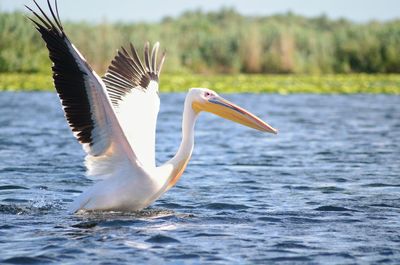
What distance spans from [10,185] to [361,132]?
7365 millimetres

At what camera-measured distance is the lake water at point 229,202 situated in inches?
229

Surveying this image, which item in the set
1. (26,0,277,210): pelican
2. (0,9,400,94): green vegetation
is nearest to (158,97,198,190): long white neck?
(26,0,277,210): pelican

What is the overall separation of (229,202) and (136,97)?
4.32 ft

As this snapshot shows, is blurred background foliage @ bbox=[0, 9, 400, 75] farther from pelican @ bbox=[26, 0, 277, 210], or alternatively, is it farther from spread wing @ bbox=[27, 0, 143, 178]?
spread wing @ bbox=[27, 0, 143, 178]

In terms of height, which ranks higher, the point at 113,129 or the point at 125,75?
the point at 125,75

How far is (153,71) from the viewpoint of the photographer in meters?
8.41

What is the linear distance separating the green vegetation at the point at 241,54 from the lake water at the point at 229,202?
10.7m

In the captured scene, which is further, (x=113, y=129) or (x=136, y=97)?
(x=136, y=97)

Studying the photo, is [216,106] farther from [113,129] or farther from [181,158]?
[113,129]

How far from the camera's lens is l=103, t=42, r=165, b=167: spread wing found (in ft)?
24.8

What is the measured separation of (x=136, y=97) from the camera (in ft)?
26.4

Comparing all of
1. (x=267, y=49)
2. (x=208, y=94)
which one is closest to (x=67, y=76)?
(x=208, y=94)

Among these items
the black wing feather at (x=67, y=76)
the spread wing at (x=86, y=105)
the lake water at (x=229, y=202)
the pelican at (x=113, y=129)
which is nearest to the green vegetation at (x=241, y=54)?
the lake water at (x=229, y=202)

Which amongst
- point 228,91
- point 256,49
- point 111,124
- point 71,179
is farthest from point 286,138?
point 256,49
